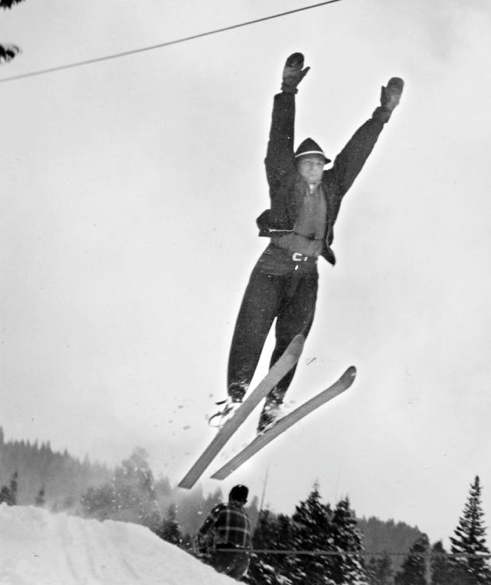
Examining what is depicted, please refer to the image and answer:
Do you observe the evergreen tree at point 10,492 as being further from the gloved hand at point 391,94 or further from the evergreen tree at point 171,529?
the gloved hand at point 391,94

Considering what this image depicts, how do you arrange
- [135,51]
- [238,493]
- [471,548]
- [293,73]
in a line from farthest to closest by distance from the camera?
[135,51] < [293,73] < [471,548] < [238,493]

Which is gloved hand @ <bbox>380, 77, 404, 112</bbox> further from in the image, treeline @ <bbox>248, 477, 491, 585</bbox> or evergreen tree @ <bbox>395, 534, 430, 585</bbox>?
→ evergreen tree @ <bbox>395, 534, 430, 585</bbox>

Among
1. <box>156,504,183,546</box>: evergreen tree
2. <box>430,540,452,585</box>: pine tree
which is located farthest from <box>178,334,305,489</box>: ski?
<box>430,540,452,585</box>: pine tree

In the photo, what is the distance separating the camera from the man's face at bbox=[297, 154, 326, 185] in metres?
7.05

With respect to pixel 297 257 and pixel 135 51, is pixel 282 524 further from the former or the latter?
pixel 135 51

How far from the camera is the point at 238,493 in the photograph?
259 inches

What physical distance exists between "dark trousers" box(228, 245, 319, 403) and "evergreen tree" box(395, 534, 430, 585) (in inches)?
50.0

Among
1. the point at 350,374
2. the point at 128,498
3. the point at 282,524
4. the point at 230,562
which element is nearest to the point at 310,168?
the point at 350,374

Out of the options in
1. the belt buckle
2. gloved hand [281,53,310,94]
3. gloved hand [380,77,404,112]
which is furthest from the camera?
gloved hand [380,77,404,112]

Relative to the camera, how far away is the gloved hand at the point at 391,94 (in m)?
7.30

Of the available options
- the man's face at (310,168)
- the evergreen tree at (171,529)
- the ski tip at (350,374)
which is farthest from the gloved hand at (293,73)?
the evergreen tree at (171,529)

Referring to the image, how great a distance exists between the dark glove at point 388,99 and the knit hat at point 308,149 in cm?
50

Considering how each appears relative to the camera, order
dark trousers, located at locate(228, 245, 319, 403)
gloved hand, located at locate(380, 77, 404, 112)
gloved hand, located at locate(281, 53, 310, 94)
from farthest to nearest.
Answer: gloved hand, located at locate(380, 77, 404, 112)
gloved hand, located at locate(281, 53, 310, 94)
dark trousers, located at locate(228, 245, 319, 403)

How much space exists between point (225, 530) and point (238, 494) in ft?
0.87
